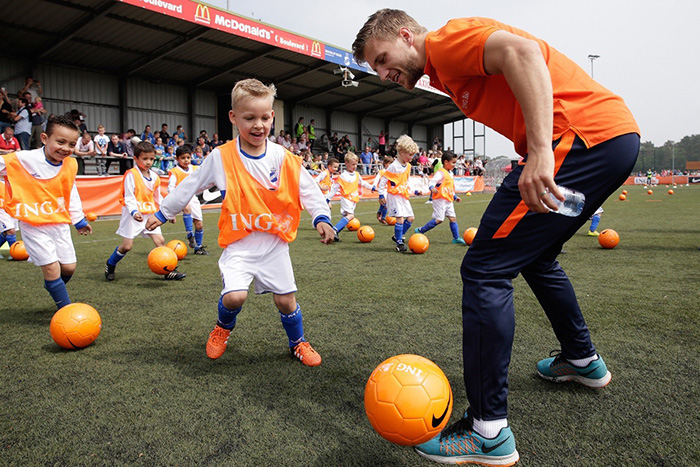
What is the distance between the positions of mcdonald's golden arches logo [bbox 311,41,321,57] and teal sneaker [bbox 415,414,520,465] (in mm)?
23156

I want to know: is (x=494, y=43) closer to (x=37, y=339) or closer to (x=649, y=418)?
(x=649, y=418)

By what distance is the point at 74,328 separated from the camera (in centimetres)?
358

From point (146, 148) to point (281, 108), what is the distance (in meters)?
24.6

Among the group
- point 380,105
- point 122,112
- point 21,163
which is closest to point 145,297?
point 21,163

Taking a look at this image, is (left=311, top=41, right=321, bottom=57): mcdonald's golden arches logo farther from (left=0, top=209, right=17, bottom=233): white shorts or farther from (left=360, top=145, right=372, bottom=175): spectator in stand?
(left=0, top=209, right=17, bottom=233): white shorts

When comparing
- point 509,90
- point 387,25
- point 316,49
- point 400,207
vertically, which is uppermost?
point 316,49

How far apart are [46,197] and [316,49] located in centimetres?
2085

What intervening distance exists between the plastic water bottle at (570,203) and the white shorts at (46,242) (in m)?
4.47

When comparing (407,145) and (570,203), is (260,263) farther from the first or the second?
(407,145)

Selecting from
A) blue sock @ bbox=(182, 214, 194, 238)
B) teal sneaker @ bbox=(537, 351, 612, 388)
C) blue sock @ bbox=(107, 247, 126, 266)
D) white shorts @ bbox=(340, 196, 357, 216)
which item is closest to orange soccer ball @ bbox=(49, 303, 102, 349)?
blue sock @ bbox=(107, 247, 126, 266)

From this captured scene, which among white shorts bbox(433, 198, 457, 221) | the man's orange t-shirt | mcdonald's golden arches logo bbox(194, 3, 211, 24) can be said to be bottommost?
white shorts bbox(433, 198, 457, 221)

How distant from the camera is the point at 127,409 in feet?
8.73

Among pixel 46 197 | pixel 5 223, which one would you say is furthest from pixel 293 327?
pixel 5 223

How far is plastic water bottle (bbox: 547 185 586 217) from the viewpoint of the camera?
6.37 feet
